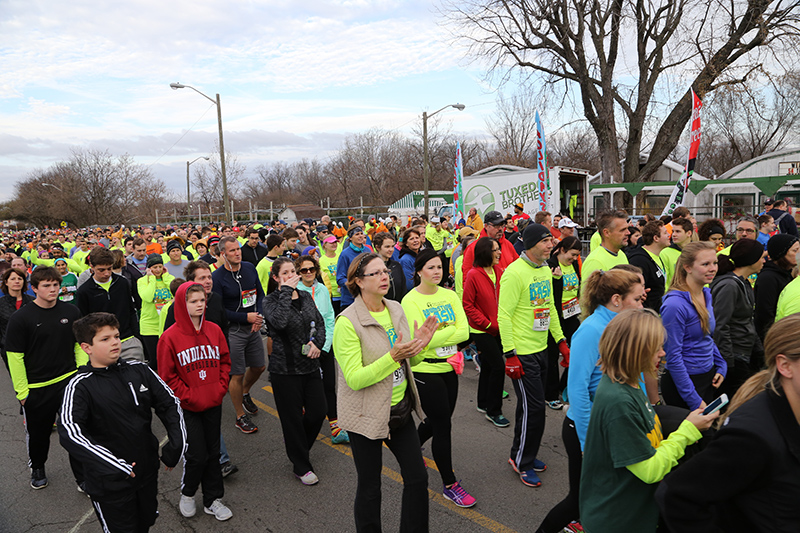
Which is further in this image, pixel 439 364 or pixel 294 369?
pixel 294 369

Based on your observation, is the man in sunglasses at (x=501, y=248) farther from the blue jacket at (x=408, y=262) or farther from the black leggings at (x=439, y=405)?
the black leggings at (x=439, y=405)

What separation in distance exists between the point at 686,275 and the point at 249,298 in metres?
4.37

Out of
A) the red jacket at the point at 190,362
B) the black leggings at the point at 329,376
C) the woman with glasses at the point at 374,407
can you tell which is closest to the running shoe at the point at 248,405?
the black leggings at the point at 329,376

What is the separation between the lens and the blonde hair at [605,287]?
9.62 feet

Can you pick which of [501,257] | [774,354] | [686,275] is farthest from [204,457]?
[501,257]

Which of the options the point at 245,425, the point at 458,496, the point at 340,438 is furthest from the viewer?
the point at 245,425

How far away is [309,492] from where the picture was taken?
4.13 m

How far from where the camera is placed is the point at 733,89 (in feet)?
67.9

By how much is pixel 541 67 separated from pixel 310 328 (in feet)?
84.5

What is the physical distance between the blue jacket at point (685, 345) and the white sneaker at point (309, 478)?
9.83ft

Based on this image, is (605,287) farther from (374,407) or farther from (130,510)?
(130,510)

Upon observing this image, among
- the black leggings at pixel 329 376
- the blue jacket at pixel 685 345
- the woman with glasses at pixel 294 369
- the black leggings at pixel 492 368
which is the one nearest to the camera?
the blue jacket at pixel 685 345

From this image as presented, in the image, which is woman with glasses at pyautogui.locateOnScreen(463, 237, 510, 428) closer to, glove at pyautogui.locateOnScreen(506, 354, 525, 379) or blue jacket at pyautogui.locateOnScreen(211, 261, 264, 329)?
glove at pyautogui.locateOnScreen(506, 354, 525, 379)

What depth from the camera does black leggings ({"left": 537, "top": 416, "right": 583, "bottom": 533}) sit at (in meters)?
2.88
